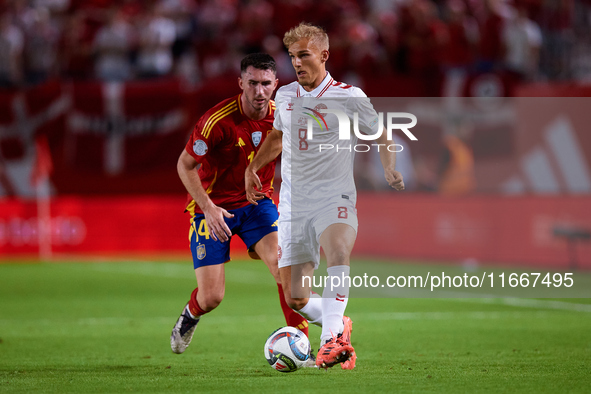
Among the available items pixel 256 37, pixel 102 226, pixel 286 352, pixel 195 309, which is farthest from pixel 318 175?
pixel 102 226

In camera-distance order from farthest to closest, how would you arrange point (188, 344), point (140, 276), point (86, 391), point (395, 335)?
point (140, 276) < point (395, 335) < point (188, 344) < point (86, 391)

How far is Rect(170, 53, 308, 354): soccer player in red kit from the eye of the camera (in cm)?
689

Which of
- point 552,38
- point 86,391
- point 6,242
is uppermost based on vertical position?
point 552,38

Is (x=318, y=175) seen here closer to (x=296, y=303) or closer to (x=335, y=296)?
(x=335, y=296)

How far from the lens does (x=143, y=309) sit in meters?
10.8

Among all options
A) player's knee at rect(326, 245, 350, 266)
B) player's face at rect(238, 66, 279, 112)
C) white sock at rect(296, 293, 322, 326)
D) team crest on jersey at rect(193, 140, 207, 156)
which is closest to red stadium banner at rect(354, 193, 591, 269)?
white sock at rect(296, 293, 322, 326)

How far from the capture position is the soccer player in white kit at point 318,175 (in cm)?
599

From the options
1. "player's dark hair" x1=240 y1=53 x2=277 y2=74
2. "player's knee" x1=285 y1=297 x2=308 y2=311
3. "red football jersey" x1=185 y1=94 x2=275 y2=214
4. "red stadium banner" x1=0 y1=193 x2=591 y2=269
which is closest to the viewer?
"player's knee" x1=285 y1=297 x2=308 y2=311

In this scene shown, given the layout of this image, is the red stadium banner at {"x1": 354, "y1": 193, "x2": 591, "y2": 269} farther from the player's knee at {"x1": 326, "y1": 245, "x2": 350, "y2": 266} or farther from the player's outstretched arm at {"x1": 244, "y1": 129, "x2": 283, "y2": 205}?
the player's knee at {"x1": 326, "y1": 245, "x2": 350, "y2": 266}

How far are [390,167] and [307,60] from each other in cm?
97

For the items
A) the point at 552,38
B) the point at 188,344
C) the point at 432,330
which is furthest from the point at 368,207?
the point at 188,344

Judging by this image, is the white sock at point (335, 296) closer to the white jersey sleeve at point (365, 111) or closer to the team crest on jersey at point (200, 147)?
the white jersey sleeve at point (365, 111)

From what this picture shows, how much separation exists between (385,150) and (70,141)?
13.9 metres

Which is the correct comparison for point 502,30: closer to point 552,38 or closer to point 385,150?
point 552,38
